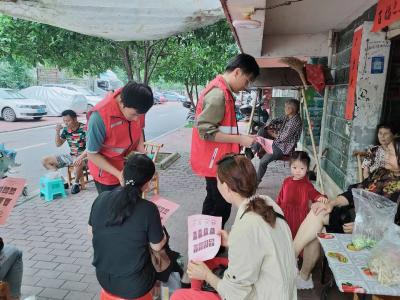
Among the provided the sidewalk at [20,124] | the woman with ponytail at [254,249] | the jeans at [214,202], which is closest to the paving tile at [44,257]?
the jeans at [214,202]

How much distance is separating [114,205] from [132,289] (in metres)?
0.48

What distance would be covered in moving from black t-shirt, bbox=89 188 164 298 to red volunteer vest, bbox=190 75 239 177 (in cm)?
97

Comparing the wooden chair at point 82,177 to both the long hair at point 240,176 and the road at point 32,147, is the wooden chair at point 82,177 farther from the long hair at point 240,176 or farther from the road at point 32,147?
the long hair at point 240,176

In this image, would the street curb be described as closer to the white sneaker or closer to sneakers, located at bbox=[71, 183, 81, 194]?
sneakers, located at bbox=[71, 183, 81, 194]

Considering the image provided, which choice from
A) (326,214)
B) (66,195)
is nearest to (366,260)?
(326,214)

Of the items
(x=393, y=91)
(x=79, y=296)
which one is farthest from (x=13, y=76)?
(x=393, y=91)

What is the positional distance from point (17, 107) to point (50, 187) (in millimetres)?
10852

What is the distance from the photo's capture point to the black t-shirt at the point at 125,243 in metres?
1.77

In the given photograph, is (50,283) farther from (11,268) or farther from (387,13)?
(387,13)

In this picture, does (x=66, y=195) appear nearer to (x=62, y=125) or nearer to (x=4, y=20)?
(x=62, y=125)

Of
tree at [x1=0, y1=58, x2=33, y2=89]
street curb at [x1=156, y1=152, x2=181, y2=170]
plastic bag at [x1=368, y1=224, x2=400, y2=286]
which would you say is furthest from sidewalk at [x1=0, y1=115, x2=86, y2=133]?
plastic bag at [x1=368, y1=224, x2=400, y2=286]

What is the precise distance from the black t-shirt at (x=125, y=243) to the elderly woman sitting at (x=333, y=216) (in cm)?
137

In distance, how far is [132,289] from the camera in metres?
1.81

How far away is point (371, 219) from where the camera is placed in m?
2.10
